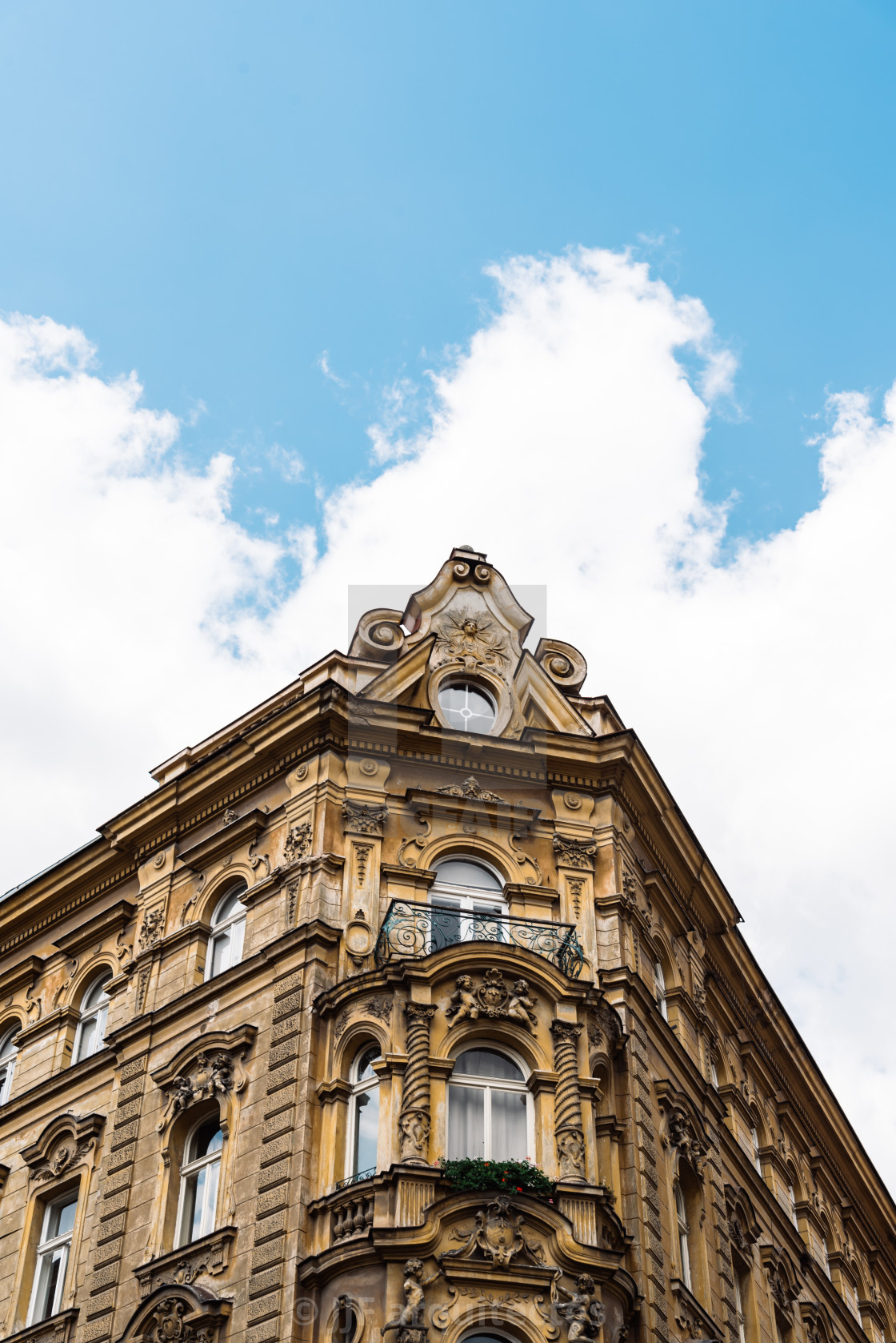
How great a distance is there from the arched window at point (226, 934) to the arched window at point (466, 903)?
3328mm

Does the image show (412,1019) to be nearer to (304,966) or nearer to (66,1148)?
(304,966)

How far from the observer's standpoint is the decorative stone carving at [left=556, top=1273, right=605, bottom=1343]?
21.6m

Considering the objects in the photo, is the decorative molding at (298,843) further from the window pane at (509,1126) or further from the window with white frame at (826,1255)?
the window with white frame at (826,1255)

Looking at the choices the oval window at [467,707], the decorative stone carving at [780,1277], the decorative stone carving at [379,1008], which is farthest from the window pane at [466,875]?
the decorative stone carving at [780,1277]

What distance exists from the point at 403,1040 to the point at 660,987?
24.6 ft

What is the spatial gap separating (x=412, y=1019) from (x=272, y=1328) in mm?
4513

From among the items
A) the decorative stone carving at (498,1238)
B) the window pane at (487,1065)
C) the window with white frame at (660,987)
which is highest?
the window with white frame at (660,987)

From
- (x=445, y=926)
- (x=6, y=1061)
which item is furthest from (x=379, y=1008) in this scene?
(x=6, y=1061)

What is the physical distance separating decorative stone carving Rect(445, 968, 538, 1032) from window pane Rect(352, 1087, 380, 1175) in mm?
1610

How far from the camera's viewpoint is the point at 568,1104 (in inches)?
941

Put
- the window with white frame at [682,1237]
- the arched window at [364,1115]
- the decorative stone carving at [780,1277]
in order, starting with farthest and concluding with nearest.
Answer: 1. the decorative stone carving at [780,1277]
2. the window with white frame at [682,1237]
3. the arched window at [364,1115]

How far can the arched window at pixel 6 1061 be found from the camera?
3158cm

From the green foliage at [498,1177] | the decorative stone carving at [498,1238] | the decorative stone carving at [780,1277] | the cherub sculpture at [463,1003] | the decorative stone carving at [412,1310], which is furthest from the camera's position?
the decorative stone carving at [780,1277]

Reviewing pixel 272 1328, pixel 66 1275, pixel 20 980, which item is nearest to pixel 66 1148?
pixel 66 1275
